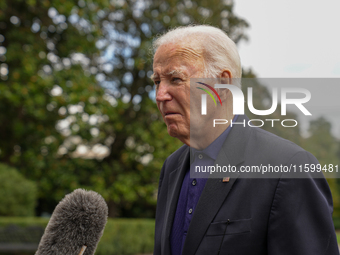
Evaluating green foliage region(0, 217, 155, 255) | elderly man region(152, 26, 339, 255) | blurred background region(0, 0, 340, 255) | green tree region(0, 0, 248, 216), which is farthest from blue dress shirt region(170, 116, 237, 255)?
green foliage region(0, 217, 155, 255)

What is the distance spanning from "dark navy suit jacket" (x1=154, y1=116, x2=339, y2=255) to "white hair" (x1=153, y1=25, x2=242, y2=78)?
1.30ft

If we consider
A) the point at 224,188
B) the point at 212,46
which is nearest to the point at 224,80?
the point at 212,46

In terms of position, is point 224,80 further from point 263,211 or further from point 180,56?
point 263,211

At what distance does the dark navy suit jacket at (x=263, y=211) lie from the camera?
1.62 m

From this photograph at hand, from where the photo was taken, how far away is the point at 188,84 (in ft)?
6.40

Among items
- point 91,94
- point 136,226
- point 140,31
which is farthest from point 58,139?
point 140,31

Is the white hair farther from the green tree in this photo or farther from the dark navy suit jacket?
the green tree

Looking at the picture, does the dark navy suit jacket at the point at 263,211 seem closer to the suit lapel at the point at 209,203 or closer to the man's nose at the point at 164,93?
the suit lapel at the point at 209,203

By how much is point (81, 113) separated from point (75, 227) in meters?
9.02

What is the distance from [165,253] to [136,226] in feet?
36.3

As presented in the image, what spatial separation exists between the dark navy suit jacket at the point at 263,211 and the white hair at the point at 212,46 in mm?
397

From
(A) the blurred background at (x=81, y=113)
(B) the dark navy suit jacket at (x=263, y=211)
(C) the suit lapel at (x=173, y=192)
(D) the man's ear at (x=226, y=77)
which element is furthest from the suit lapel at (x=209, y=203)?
(A) the blurred background at (x=81, y=113)

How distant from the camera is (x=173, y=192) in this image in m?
2.18

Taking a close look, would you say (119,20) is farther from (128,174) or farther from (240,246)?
(240,246)
